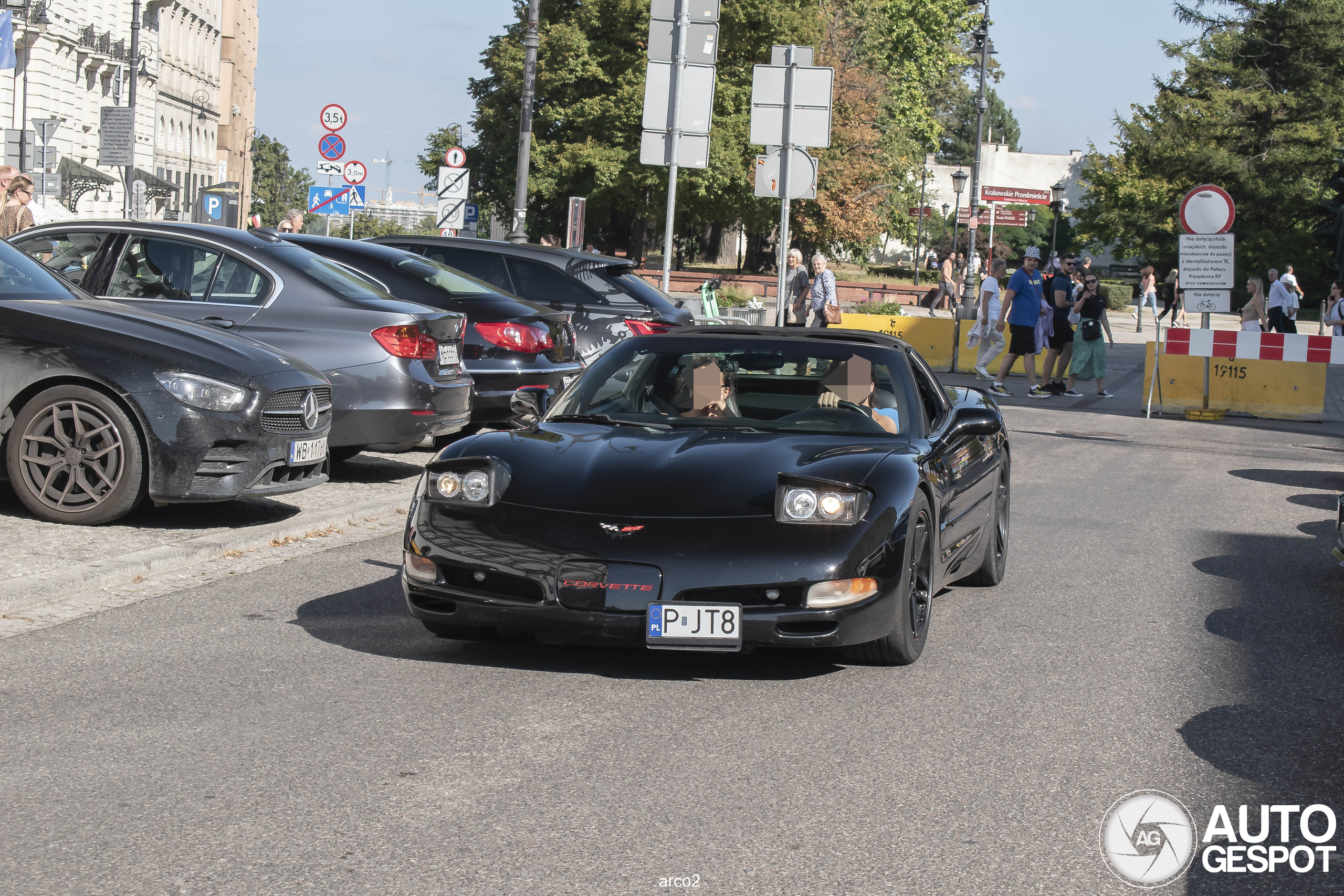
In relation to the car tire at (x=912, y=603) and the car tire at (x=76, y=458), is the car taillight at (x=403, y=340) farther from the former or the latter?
the car tire at (x=912, y=603)

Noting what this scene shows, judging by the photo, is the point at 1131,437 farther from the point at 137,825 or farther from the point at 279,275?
the point at 137,825

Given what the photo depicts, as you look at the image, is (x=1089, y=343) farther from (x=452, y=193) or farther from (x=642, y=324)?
(x=452, y=193)

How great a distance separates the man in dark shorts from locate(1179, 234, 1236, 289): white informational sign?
101 inches

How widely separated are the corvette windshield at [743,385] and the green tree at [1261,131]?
2425 inches

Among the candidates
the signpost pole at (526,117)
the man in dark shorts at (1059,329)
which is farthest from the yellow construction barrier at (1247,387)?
the signpost pole at (526,117)

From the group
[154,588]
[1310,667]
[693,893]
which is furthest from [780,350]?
[693,893]

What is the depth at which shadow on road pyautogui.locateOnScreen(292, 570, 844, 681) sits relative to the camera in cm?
554

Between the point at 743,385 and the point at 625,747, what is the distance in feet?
7.92

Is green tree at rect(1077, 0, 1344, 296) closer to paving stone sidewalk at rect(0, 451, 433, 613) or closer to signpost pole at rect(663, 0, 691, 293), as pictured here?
signpost pole at rect(663, 0, 691, 293)

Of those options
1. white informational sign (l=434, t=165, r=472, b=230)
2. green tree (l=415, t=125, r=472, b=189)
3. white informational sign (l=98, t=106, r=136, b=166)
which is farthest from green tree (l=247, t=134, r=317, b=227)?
white informational sign (l=434, t=165, r=472, b=230)

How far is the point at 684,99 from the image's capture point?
17.0 metres

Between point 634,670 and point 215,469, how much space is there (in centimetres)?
322

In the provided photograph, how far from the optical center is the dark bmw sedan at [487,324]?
Result: 11.6 metres

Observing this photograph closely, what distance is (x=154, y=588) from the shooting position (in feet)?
22.5
